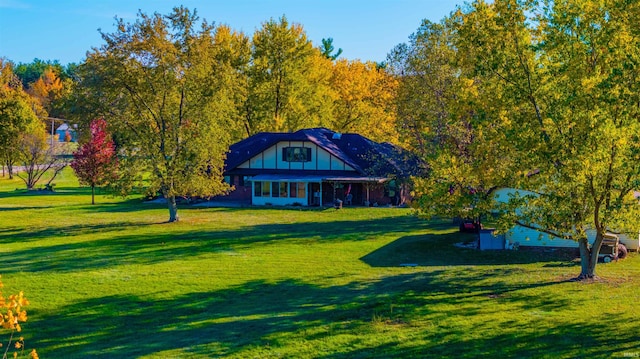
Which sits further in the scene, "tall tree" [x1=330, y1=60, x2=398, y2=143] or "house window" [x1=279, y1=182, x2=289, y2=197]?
"tall tree" [x1=330, y1=60, x2=398, y2=143]

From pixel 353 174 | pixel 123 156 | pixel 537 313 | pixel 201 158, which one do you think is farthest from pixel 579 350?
pixel 353 174

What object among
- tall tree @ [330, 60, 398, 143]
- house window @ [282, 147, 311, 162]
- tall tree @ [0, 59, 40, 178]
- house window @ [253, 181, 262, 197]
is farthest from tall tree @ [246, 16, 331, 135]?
tall tree @ [0, 59, 40, 178]

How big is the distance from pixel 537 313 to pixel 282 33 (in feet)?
159

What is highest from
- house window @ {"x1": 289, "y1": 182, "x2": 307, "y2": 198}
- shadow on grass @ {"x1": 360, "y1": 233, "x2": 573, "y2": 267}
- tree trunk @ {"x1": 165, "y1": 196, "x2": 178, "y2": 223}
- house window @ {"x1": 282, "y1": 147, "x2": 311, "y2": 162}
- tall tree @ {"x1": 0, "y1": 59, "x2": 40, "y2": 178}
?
tall tree @ {"x1": 0, "y1": 59, "x2": 40, "y2": 178}

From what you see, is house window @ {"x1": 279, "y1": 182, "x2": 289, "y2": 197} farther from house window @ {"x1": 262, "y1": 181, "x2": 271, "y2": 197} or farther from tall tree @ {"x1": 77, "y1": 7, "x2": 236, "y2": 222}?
tall tree @ {"x1": 77, "y1": 7, "x2": 236, "y2": 222}

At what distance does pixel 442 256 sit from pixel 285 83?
38.1 metres

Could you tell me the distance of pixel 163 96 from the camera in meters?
35.5

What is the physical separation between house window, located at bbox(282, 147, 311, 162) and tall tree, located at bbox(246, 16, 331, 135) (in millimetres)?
10303

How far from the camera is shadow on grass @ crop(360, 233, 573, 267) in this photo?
2367 centimetres

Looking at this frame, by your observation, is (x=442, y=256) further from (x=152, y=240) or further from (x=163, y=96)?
(x=163, y=96)

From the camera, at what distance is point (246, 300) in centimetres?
1803

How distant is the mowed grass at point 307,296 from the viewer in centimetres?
1383

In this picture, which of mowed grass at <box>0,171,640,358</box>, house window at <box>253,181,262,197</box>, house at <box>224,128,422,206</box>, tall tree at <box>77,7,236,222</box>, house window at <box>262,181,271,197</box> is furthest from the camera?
house window at <box>253,181,262,197</box>

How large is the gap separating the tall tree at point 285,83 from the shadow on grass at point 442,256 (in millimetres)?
33587
